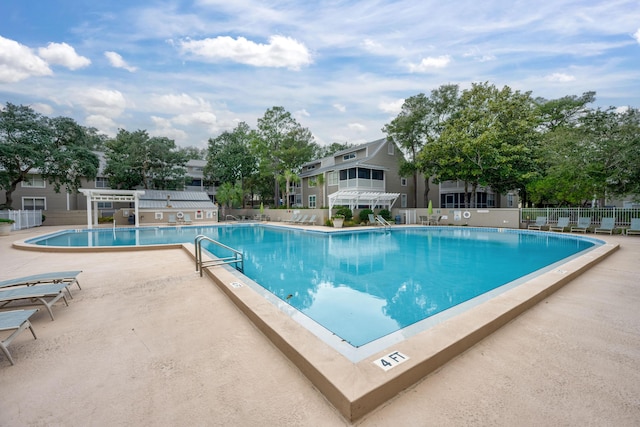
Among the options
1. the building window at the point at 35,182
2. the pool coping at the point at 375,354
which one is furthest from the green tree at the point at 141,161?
the pool coping at the point at 375,354

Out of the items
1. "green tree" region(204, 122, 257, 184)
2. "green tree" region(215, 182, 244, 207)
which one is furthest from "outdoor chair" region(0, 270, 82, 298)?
"green tree" region(204, 122, 257, 184)

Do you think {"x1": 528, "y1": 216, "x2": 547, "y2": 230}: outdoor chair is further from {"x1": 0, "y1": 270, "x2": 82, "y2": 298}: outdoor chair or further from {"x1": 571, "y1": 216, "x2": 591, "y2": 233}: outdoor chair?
{"x1": 0, "y1": 270, "x2": 82, "y2": 298}: outdoor chair

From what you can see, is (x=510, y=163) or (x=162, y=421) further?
(x=510, y=163)

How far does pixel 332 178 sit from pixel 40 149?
73.0ft

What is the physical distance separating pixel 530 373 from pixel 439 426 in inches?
47.6

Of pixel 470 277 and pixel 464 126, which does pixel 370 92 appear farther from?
pixel 470 277

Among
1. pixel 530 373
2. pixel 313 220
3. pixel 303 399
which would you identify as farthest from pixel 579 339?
pixel 313 220

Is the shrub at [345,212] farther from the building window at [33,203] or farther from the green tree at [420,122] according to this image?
the building window at [33,203]

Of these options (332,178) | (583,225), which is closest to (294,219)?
(332,178)

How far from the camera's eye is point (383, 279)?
22.2 feet

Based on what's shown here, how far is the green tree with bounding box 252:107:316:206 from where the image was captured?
1188 inches

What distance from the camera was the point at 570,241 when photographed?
12.9m

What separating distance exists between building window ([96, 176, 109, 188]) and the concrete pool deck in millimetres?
31641

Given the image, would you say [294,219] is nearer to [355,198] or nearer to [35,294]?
[355,198]
